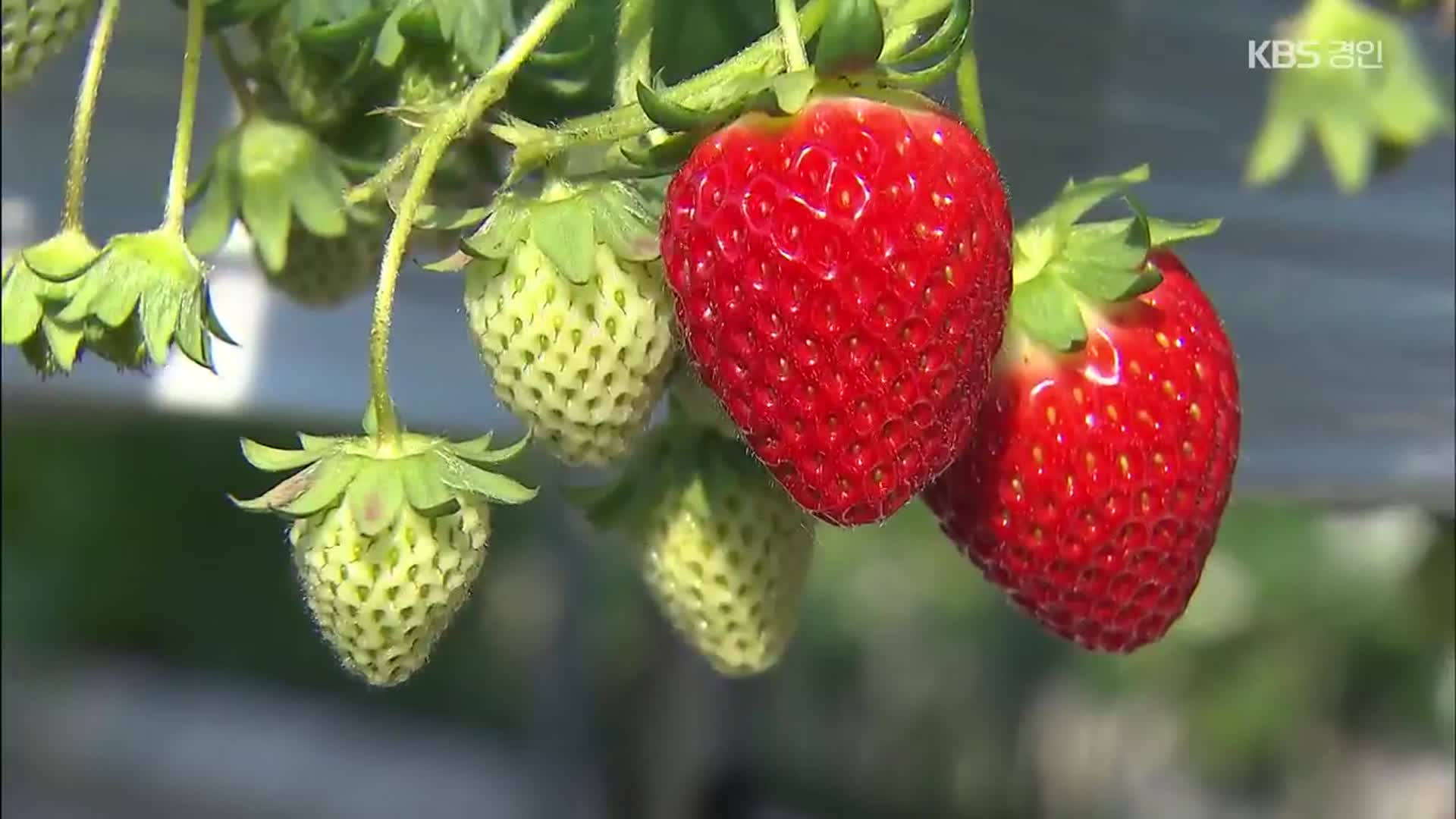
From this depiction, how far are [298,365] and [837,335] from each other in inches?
24.4

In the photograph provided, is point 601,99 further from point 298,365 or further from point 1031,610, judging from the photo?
point 298,365

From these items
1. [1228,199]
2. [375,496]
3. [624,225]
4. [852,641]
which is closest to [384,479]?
[375,496]

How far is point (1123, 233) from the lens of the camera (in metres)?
0.53

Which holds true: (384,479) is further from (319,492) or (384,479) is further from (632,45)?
(632,45)

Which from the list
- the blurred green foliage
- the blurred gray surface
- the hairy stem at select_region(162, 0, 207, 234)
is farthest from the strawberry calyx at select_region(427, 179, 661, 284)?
the blurred green foliage

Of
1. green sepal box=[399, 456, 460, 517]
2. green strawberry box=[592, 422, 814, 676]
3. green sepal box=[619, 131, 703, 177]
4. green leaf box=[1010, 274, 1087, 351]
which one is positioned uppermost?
green sepal box=[619, 131, 703, 177]

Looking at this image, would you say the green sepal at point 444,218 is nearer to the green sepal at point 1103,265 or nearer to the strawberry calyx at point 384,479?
the strawberry calyx at point 384,479

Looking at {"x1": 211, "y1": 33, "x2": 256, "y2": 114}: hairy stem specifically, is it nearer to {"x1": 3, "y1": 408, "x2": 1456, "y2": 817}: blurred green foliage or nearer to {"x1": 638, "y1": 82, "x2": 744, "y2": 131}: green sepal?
{"x1": 638, "y1": 82, "x2": 744, "y2": 131}: green sepal

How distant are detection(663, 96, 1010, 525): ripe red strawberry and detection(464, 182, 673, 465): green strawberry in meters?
0.03

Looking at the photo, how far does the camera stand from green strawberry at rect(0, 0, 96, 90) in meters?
0.55

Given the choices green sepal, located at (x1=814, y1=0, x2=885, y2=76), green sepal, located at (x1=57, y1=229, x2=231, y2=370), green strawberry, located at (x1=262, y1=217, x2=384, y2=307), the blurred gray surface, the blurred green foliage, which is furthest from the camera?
the blurred green foliage

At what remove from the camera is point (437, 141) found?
1.55 ft

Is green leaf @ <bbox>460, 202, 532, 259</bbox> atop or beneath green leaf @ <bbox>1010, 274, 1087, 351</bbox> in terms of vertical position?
atop

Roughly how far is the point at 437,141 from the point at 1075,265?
22 centimetres
